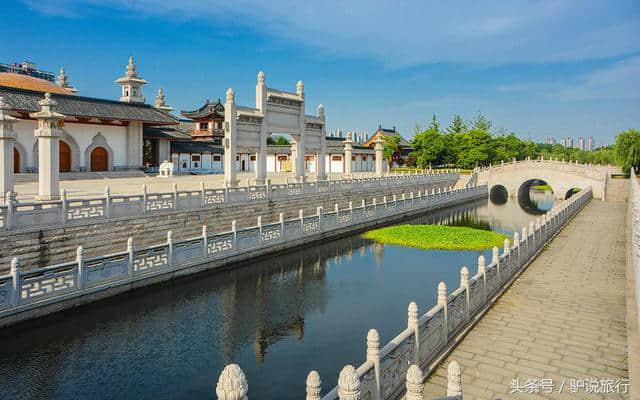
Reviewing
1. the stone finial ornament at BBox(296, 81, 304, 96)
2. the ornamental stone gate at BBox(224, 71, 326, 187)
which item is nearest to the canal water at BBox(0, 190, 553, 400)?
the ornamental stone gate at BBox(224, 71, 326, 187)

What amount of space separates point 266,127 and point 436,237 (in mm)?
13041


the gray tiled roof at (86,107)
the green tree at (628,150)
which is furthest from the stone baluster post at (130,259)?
the green tree at (628,150)

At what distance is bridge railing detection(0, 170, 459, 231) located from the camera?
1316 centimetres

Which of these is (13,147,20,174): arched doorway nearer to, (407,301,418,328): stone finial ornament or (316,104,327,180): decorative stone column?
(316,104,327,180): decorative stone column

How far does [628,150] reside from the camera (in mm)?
48219

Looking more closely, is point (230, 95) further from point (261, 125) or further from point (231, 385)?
point (231, 385)

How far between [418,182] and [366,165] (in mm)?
25537

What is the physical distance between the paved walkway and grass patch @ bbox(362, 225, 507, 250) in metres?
7.22

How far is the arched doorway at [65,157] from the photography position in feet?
107

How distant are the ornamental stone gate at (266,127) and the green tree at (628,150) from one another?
35.8m

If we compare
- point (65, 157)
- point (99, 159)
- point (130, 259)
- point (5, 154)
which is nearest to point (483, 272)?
point (130, 259)

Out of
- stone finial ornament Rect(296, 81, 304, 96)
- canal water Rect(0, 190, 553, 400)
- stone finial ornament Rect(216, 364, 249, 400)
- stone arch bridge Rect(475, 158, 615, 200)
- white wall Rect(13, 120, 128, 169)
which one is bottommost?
canal water Rect(0, 190, 553, 400)

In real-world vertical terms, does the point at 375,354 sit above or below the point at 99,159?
below

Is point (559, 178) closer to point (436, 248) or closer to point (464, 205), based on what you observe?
point (464, 205)
